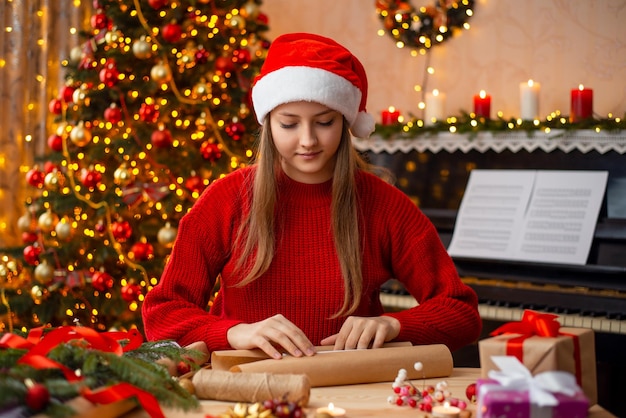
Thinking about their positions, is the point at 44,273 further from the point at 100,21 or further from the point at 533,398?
the point at 533,398

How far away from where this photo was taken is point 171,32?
3947mm

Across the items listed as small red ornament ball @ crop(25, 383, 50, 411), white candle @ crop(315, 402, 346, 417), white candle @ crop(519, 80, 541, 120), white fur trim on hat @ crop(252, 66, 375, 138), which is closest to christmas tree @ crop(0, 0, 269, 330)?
white candle @ crop(519, 80, 541, 120)

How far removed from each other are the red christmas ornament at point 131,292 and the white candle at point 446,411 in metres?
2.85

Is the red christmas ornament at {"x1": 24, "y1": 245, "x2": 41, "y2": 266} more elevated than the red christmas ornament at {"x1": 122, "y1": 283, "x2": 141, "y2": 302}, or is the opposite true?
the red christmas ornament at {"x1": 24, "y1": 245, "x2": 41, "y2": 266}

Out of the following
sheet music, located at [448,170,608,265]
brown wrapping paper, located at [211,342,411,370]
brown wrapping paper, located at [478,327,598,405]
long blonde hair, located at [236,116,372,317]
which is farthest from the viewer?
sheet music, located at [448,170,608,265]

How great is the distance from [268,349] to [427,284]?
0.58 m

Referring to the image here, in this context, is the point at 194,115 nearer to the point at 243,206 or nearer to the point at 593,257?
the point at 593,257

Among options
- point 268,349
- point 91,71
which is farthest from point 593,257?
point 91,71

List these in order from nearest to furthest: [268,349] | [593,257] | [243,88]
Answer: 1. [268,349]
2. [593,257]
3. [243,88]

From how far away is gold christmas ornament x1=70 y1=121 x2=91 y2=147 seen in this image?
4031 millimetres

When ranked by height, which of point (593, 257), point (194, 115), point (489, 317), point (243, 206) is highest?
point (194, 115)

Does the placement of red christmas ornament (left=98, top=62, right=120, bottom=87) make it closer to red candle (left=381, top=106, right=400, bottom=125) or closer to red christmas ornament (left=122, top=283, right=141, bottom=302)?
red christmas ornament (left=122, top=283, right=141, bottom=302)

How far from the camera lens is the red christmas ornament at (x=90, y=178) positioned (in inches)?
157

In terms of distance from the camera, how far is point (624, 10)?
3.93 meters
